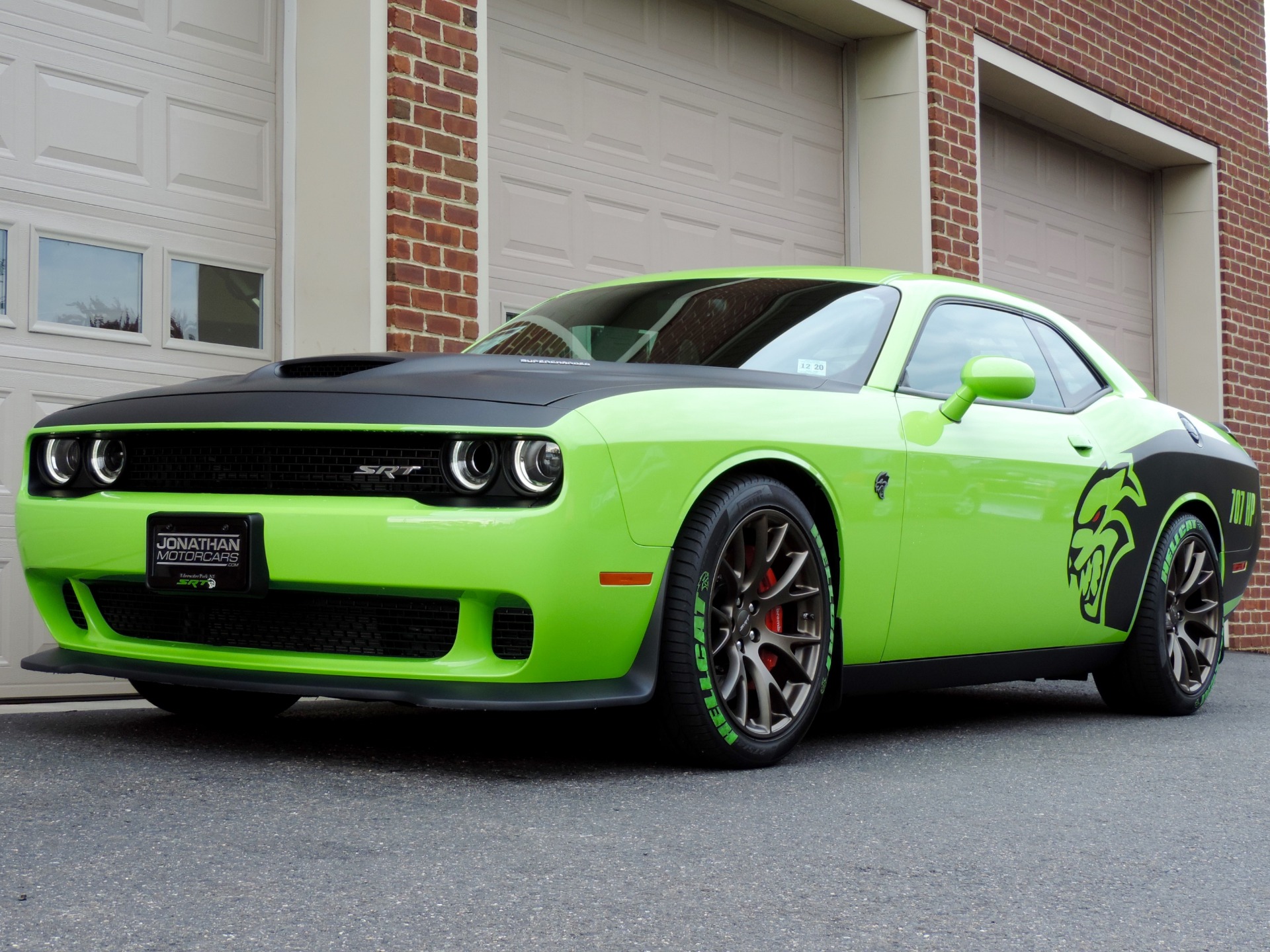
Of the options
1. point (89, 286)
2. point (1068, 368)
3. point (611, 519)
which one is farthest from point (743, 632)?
point (89, 286)

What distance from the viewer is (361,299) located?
21.4 ft

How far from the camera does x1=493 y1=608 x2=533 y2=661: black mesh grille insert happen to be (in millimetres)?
3486

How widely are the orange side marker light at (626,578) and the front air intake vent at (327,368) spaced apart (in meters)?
0.83

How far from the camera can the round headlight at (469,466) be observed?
11.3ft

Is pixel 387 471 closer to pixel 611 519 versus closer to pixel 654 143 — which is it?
pixel 611 519

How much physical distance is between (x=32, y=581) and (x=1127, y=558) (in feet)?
11.3

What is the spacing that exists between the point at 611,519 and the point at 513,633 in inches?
13.0

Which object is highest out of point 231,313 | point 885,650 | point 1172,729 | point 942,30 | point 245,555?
point 942,30

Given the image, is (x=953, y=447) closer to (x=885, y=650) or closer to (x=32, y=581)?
(x=885, y=650)

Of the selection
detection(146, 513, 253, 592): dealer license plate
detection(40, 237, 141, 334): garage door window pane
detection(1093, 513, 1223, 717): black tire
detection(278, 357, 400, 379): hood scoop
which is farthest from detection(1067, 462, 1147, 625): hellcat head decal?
detection(40, 237, 141, 334): garage door window pane

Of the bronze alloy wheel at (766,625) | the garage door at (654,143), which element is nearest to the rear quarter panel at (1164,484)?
the bronze alloy wheel at (766,625)

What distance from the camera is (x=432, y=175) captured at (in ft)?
22.3

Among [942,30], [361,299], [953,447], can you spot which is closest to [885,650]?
[953,447]

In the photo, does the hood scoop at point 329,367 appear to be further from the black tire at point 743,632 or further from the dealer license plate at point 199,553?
the black tire at point 743,632
